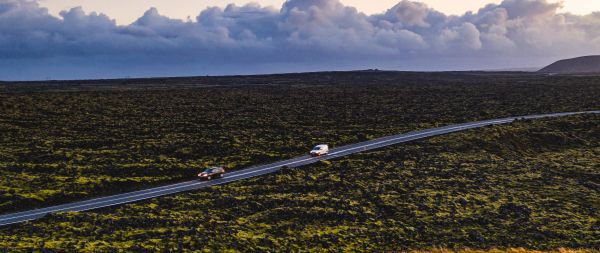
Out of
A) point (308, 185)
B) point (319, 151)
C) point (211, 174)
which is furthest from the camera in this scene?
point (319, 151)

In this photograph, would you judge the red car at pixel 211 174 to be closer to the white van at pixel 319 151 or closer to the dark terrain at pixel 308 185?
the dark terrain at pixel 308 185

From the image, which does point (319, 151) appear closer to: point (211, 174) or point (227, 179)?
point (227, 179)

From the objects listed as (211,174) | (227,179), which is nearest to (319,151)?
(227,179)

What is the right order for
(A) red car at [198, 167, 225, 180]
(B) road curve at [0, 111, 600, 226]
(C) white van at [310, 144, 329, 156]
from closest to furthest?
(B) road curve at [0, 111, 600, 226] < (A) red car at [198, 167, 225, 180] < (C) white van at [310, 144, 329, 156]

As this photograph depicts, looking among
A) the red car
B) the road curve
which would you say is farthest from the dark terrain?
the red car

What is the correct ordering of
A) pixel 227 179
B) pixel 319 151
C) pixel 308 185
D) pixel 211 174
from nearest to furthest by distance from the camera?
pixel 308 185, pixel 211 174, pixel 227 179, pixel 319 151

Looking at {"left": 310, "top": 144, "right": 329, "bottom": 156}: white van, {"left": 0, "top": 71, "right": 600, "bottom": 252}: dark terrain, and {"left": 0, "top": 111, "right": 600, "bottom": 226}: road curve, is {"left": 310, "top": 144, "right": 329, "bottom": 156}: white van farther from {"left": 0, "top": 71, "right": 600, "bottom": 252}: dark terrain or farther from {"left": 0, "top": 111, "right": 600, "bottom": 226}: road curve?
{"left": 0, "top": 71, "right": 600, "bottom": 252}: dark terrain

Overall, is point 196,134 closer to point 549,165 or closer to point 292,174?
point 292,174

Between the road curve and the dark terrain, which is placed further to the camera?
the road curve

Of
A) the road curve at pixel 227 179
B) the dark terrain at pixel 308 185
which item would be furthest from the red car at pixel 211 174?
the dark terrain at pixel 308 185
